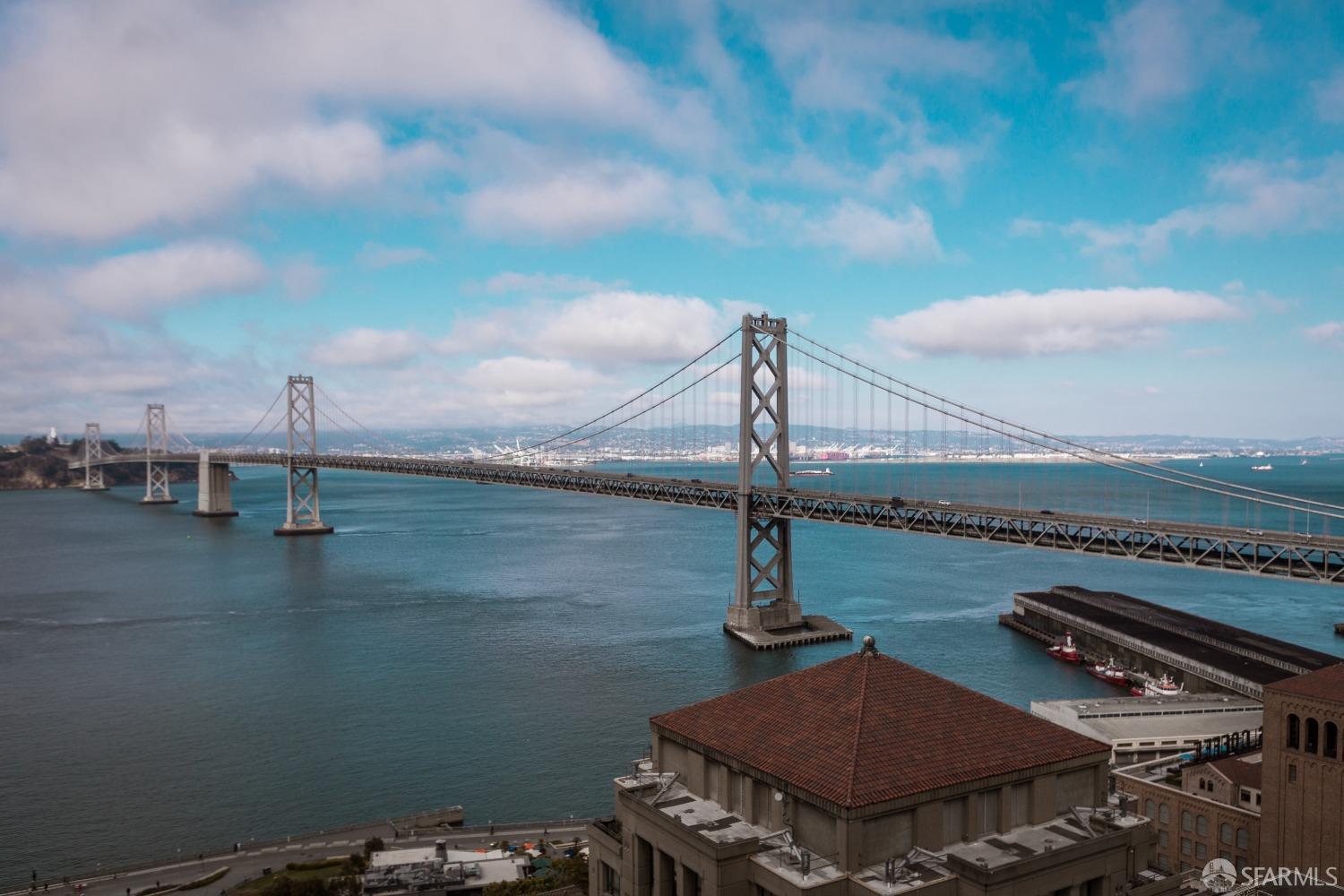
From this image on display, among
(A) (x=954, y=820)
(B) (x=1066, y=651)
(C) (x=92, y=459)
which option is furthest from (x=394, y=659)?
(C) (x=92, y=459)

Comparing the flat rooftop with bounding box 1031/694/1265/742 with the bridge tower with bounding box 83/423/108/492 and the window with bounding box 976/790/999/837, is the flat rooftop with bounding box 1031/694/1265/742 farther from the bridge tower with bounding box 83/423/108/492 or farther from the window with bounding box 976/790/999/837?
the bridge tower with bounding box 83/423/108/492

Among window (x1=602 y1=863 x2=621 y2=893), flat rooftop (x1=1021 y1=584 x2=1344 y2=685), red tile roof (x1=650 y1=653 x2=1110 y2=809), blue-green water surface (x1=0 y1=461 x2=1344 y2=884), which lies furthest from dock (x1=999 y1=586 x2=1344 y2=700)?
window (x1=602 y1=863 x2=621 y2=893)

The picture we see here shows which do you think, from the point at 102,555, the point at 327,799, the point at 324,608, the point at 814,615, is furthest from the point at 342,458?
the point at 327,799

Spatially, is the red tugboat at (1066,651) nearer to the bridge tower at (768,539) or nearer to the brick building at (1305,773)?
the bridge tower at (768,539)

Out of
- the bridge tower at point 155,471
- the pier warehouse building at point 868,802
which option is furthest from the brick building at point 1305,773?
the bridge tower at point 155,471

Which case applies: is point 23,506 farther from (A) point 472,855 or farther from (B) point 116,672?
(A) point 472,855

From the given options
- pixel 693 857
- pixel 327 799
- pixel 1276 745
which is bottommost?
pixel 327 799

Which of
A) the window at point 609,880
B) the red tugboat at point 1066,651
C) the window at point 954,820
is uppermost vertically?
the window at point 954,820
